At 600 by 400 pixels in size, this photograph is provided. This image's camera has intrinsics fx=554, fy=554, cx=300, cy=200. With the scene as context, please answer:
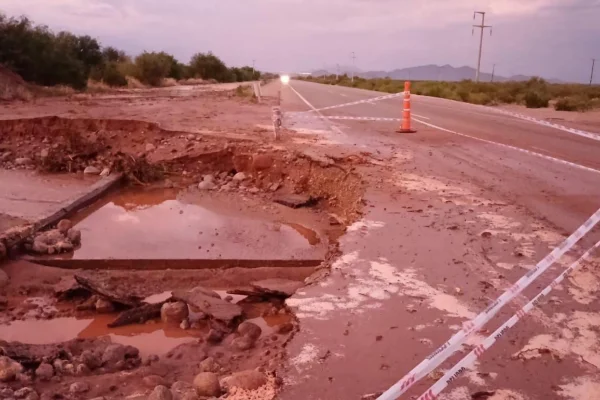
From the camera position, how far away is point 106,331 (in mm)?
5434

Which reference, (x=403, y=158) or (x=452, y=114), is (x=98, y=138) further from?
(x=452, y=114)

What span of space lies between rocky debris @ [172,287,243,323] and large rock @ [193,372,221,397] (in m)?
Answer: 1.34

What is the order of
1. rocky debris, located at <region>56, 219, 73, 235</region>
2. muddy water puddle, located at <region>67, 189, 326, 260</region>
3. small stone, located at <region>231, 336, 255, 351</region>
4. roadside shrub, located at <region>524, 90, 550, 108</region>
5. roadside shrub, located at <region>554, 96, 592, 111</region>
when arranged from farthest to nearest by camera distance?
roadside shrub, located at <region>524, 90, 550, 108</region>
roadside shrub, located at <region>554, 96, 592, 111</region>
rocky debris, located at <region>56, 219, 73, 235</region>
muddy water puddle, located at <region>67, 189, 326, 260</region>
small stone, located at <region>231, 336, 255, 351</region>

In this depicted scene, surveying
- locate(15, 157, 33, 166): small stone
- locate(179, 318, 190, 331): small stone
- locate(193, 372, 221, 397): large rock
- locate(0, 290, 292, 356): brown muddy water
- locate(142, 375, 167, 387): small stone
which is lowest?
locate(0, 290, 292, 356): brown muddy water

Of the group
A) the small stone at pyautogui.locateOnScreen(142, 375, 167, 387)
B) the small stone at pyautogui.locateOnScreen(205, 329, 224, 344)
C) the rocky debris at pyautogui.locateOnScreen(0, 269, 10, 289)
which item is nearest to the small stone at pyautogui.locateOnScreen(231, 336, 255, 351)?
the small stone at pyautogui.locateOnScreen(205, 329, 224, 344)

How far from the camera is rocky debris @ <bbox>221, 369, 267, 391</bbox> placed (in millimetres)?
3559

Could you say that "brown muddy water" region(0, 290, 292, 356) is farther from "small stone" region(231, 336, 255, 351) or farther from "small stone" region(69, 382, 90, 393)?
"small stone" region(69, 382, 90, 393)

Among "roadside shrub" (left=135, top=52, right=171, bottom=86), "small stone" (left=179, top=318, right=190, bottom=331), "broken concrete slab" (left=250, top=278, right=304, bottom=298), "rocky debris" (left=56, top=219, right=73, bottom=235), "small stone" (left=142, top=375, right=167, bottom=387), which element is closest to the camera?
"small stone" (left=142, top=375, right=167, bottom=387)

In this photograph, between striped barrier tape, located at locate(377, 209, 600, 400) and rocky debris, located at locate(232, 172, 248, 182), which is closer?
striped barrier tape, located at locate(377, 209, 600, 400)

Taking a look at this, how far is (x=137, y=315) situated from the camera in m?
5.49

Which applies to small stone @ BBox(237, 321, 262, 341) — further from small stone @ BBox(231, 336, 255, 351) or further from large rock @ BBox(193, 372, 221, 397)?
large rock @ BBox(193, 372, 221, 397)

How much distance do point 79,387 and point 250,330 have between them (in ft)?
Result: 4.69

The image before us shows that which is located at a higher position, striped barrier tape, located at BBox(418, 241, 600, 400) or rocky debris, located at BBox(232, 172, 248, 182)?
striped barrier tape, located at BBox(418, 241, 600, 400)

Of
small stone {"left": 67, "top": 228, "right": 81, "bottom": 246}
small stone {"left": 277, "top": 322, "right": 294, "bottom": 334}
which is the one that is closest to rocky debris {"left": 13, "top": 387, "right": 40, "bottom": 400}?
small stone {"left": 277, "top": 322, "right": 294, "bottom": 334}
